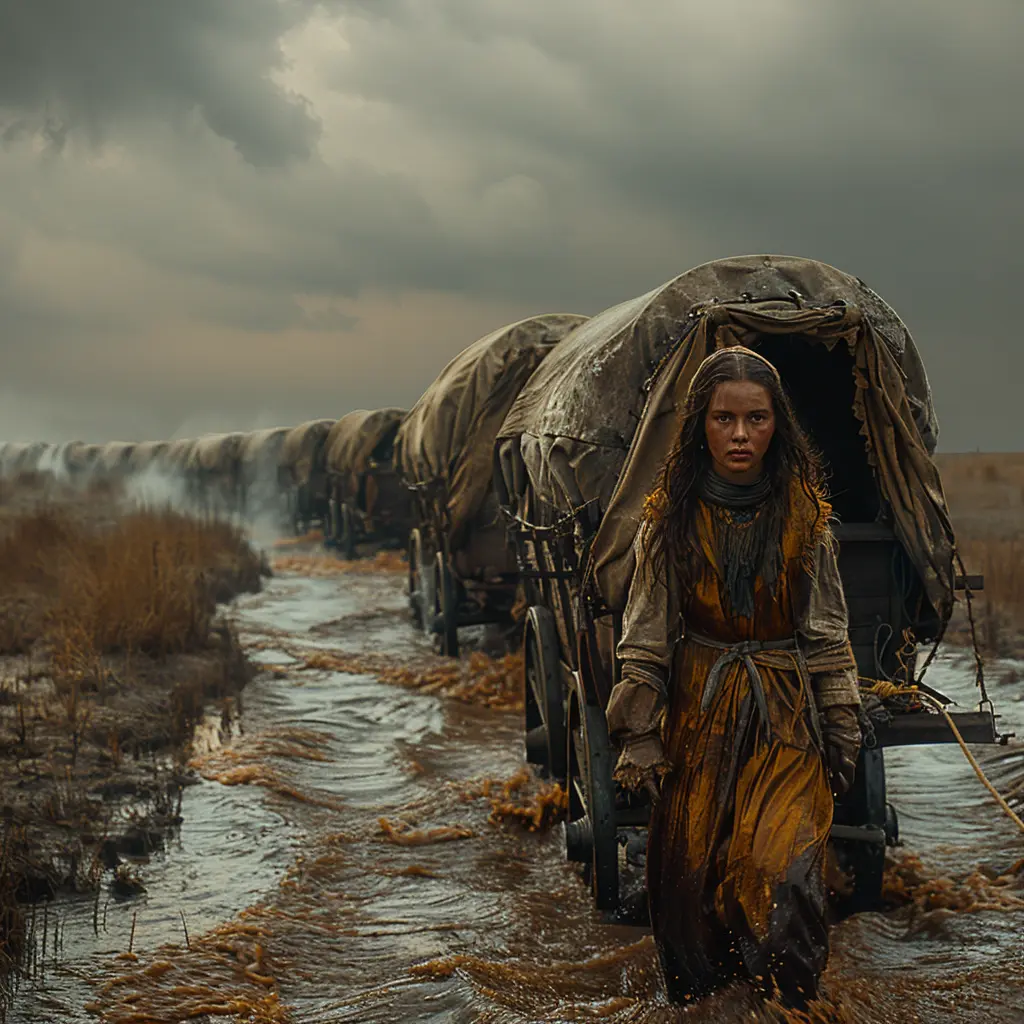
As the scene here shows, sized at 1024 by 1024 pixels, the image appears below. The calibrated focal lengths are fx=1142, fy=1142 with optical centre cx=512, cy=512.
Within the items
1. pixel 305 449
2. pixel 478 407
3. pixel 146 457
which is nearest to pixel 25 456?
pixel 146 457

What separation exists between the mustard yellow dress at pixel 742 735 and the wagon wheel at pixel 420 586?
7.85 m

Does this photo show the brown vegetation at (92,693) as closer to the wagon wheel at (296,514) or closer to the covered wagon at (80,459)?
the wagon wheel at (296,514)

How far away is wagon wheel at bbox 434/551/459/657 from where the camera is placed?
398 inches

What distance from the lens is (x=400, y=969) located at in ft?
14.0

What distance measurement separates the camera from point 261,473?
30.2 meters

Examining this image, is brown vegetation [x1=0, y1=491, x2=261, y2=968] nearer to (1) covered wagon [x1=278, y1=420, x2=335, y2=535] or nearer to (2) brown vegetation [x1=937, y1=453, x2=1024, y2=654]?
(2) brown vegetation [x1=937, y1=453, x2=1024, y2=654]

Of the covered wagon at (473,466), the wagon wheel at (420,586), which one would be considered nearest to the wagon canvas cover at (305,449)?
the wagon wheel at (420,586)

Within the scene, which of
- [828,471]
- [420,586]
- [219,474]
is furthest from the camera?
[219,474]

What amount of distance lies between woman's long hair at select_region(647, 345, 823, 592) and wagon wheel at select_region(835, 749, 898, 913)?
5.48ft

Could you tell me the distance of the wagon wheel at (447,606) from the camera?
33.1ft

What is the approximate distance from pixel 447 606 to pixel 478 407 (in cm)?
182

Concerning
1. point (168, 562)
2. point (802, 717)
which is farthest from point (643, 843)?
point (168, 562)

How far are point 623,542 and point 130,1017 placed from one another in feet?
7.65

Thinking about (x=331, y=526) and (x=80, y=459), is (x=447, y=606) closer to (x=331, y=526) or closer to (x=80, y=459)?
(x=331, y=526)
